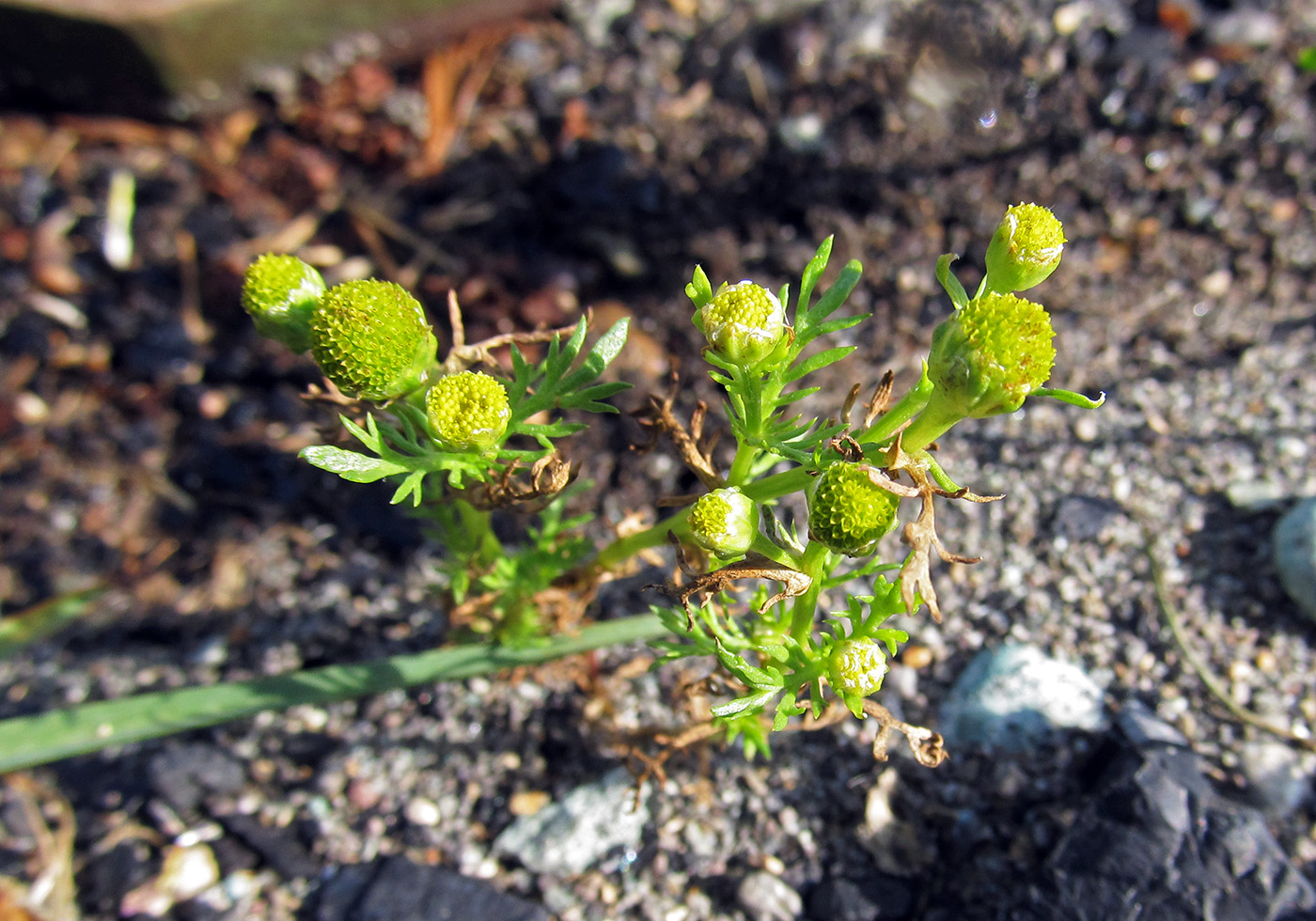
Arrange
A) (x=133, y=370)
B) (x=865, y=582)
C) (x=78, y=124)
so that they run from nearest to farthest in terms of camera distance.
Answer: (x=865, y=582) → (x=133, y=370) → (x=78, y=124)

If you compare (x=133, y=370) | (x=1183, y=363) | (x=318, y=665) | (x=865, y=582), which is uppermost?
(x=1183, y=363)

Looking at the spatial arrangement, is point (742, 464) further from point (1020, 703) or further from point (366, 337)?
point (1020, 703)

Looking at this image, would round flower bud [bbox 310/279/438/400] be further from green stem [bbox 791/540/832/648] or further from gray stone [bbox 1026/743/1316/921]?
gray stone [bbox 1026/743/1316/921]

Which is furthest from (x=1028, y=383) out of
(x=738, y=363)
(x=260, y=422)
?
(x=260, y=422)

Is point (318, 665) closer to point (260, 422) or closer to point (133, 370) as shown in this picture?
point (260, 422)

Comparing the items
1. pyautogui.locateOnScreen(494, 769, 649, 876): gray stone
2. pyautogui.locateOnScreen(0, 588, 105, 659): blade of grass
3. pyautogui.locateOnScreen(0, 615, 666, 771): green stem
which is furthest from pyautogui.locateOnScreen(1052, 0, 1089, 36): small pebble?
pyautogui.locateOnScreen(0, 588, 105, 659): blade of grass

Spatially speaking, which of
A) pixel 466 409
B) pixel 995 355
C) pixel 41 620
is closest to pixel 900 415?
pixel 995 355

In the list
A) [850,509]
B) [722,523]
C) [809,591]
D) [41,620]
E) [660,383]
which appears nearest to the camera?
[850,509]
